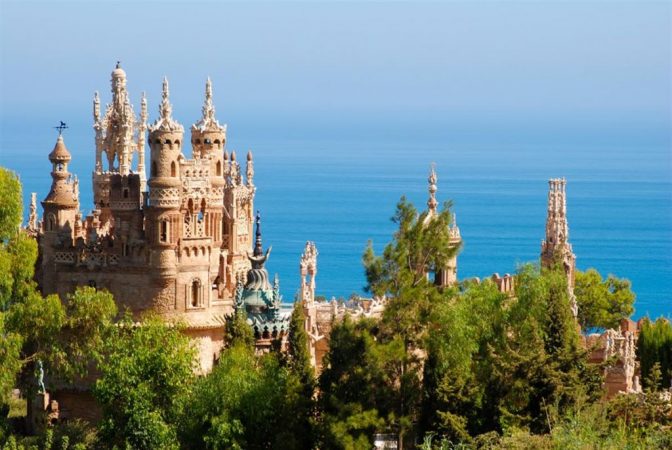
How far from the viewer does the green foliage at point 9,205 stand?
177ft

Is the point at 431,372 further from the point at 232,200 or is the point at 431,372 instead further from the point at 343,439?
the point at 232,200

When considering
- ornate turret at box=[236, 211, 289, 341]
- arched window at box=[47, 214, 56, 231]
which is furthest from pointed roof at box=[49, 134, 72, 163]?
ornate turret at box=[236, 211, 289, 341]

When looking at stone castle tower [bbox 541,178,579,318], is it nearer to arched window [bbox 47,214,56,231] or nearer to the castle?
the castle

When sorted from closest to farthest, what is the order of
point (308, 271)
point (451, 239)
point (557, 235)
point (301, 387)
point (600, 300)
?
point (301, 387)
point (451, 239)
point (308, 271)
point (557, 235)
point (600, 300)

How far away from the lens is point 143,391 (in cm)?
5228

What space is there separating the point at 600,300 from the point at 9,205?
90.5 ft

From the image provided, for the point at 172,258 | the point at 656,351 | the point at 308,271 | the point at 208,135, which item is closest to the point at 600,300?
the point at 656,351

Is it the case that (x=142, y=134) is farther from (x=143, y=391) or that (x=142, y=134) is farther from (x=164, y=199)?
(x=143, y=391)

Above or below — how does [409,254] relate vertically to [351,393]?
above

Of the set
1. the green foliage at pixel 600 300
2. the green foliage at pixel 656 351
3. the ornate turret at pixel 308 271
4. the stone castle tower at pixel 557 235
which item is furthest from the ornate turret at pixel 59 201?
the green foliage at pixel 600 300

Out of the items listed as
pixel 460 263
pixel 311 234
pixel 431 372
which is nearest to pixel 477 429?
pixel 431 372

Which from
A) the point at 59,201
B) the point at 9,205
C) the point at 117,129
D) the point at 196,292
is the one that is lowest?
the point at 196,292

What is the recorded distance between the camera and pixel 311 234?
15325cm

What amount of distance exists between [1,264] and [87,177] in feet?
408
